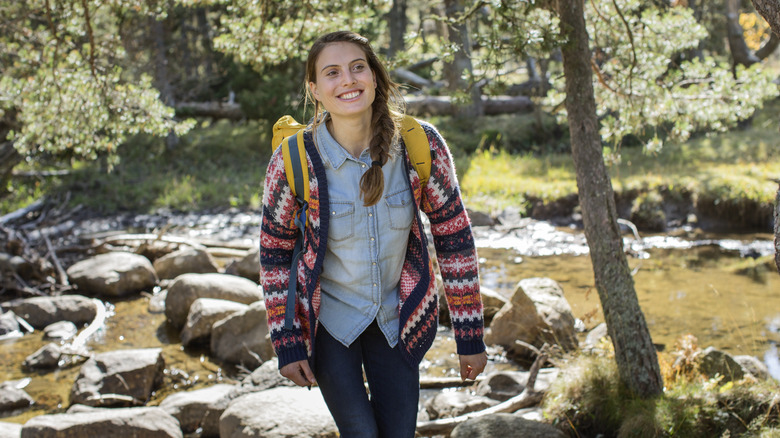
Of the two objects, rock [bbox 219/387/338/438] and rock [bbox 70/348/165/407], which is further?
rock [bbox 70/348/165/407]

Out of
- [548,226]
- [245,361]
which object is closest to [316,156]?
[245,361]

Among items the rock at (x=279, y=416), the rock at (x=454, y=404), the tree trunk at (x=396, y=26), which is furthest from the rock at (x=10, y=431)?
the tree trunk at (x=396, y=26)

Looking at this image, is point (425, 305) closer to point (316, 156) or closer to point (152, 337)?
point (316, 156)

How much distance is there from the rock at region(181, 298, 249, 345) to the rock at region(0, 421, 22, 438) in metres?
2.39

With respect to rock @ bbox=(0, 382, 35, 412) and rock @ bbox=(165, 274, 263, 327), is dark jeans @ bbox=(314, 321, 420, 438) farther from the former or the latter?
rock @ bbox=(165, 274, 263, 327)

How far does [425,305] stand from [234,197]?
41.3 feet

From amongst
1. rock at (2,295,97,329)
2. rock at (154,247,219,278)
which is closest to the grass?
rock at (2,295,97,329)

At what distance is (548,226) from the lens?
11.8 m

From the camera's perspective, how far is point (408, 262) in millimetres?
2742

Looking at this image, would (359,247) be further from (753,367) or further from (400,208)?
(753,367)

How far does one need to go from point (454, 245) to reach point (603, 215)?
1.98m

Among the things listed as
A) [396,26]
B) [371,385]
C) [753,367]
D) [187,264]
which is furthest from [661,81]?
[396,26]

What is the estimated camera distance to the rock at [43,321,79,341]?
788 cm

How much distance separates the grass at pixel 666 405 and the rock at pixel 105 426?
2730mm
